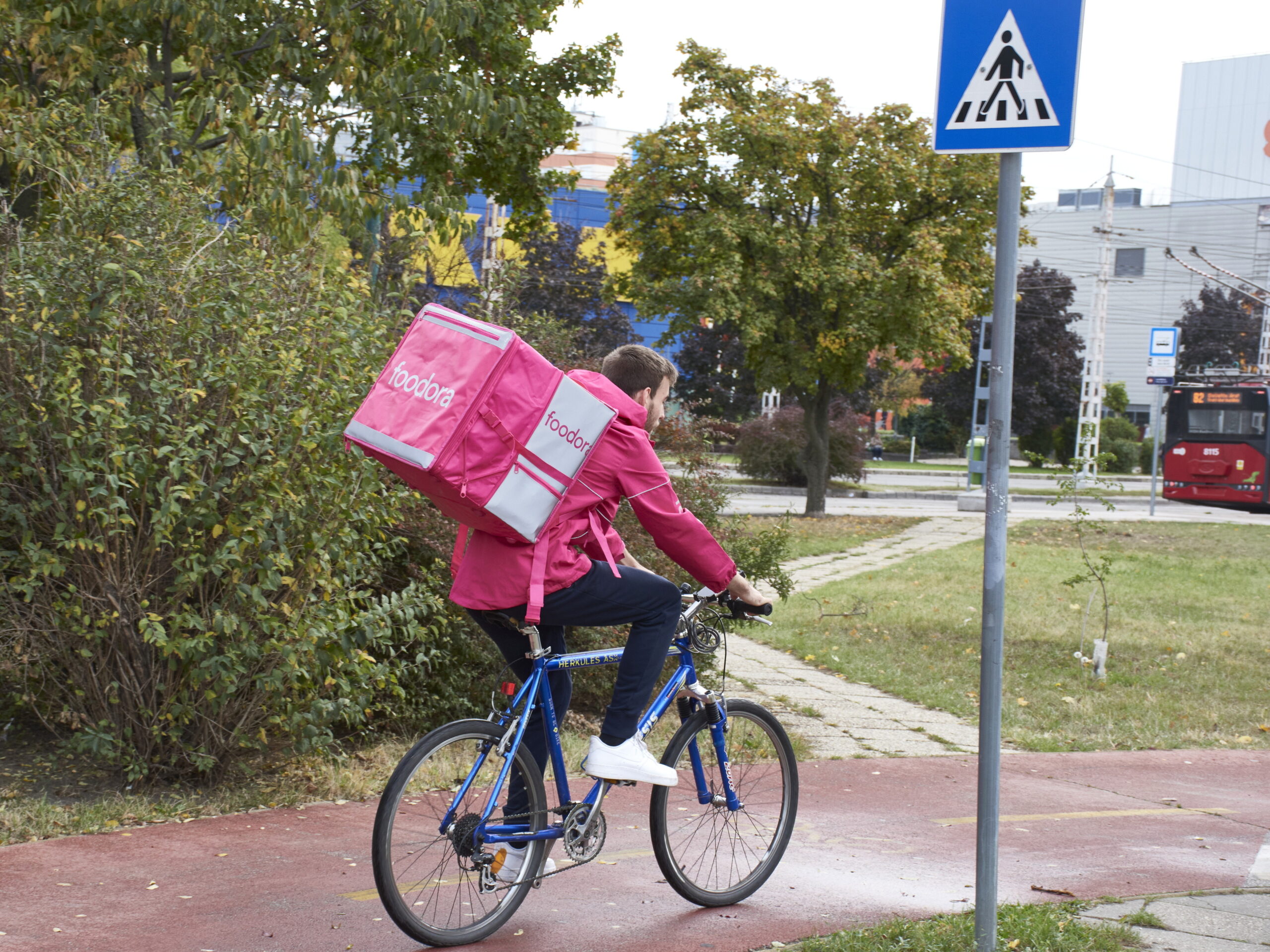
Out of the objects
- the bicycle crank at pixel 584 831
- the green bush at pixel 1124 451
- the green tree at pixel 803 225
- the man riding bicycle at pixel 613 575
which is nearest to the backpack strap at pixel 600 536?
the man riding bicycle at pixel 613 575

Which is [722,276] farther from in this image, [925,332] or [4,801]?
[4,801]

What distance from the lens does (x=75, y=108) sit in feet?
20.5

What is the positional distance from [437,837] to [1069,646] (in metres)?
8.42

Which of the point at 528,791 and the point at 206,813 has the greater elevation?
the point at 528,791

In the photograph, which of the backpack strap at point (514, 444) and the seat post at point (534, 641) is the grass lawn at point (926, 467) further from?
the backpack strap at point (514, 444)

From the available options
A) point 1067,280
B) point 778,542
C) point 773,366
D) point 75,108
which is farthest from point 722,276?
point 1067,280

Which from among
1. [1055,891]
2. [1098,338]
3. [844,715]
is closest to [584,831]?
[1055,891]

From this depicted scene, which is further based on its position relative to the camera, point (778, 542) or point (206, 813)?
point (778, 542)

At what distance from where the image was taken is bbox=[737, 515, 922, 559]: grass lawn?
19.1m

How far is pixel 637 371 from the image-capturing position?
3.90 metres

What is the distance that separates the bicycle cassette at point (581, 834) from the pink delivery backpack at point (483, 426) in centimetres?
70

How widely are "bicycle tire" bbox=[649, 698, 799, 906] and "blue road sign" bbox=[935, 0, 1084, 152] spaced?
200 centimetres

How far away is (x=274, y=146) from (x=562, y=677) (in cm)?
492

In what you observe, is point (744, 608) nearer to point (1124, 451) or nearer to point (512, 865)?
point (512, 865)
